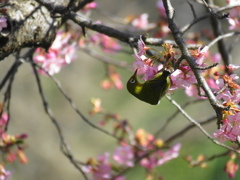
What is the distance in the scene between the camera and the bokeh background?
17.2ft

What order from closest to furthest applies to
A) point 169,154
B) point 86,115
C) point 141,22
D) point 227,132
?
1. point 227,132
2. point 169,154
3. point 141,22
4. point 86,115

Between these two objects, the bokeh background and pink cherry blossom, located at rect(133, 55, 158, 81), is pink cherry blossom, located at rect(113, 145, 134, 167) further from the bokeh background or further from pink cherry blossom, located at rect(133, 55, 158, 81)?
the bokeh background

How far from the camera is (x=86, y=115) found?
596 cm

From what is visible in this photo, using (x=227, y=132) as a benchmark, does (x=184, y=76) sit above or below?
above

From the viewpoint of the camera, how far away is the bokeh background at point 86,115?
5.25 metres

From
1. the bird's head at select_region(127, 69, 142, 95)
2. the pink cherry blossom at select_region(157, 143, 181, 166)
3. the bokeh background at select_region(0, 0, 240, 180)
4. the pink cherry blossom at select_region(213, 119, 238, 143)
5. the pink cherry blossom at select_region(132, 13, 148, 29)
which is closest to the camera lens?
the pink cherry blossom at select_region(213, 119, 238, 143)

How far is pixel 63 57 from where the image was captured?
1836 millimetres


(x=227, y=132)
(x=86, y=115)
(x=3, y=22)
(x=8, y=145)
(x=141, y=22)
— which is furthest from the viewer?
(x=86, y=115)

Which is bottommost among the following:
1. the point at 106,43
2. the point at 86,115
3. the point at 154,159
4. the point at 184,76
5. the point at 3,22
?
the point at 86,115

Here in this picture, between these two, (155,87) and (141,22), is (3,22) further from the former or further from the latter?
(141,22)

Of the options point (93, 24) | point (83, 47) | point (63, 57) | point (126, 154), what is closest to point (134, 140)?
point (126, 154)

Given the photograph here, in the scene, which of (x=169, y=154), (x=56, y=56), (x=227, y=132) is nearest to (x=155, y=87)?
(x=227, y=132)

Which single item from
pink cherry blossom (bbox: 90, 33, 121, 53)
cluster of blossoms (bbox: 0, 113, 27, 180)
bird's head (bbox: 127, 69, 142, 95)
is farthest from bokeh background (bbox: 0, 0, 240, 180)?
bird's head (bbox: 127, 69, 142, 95)

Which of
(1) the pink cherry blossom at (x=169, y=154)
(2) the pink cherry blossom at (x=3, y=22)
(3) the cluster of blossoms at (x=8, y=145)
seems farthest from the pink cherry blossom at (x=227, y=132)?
(1) the pink cherry blossom at (x=169, y=154)
